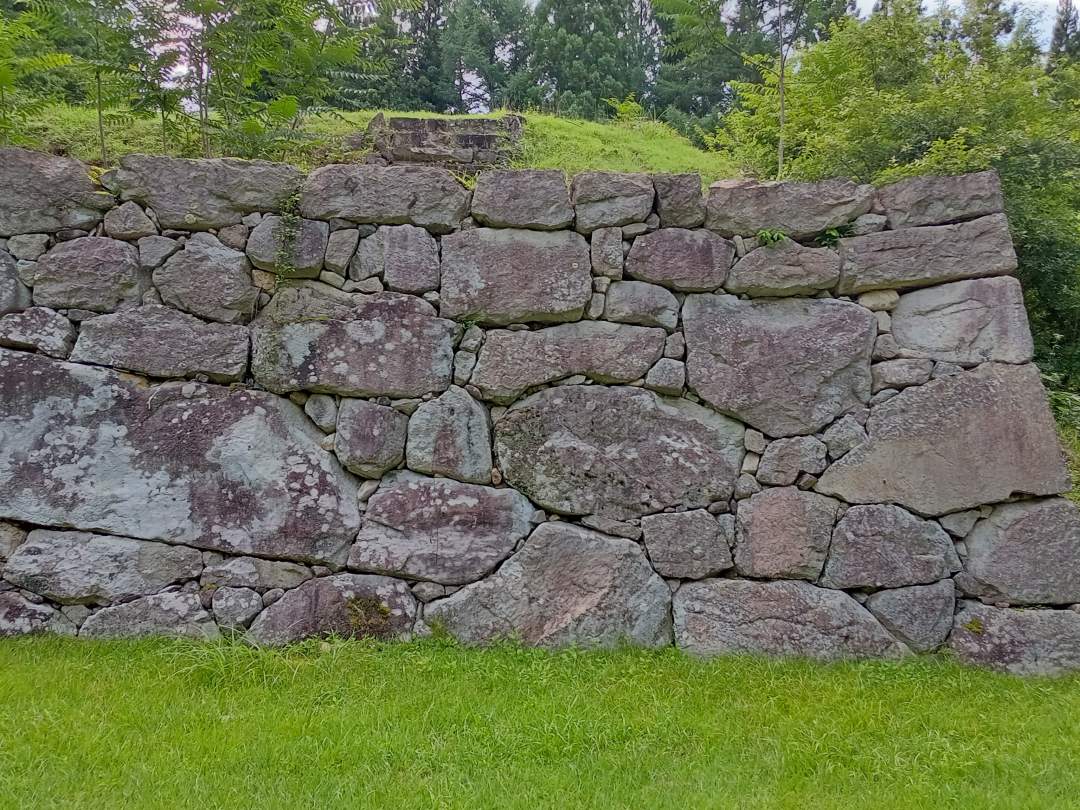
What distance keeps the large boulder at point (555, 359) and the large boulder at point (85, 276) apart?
195cm

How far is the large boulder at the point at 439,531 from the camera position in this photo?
12.0 ft

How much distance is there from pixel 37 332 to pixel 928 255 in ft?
15.5

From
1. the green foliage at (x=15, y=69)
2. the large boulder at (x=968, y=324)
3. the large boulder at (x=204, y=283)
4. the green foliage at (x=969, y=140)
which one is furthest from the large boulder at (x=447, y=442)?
the green foliage at (x=969, y=140)

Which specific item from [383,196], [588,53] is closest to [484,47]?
[588,53]

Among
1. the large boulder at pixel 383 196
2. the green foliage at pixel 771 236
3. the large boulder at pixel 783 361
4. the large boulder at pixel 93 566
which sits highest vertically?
the large boulder at pixel 383 196

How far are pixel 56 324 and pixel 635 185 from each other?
316 centimetres

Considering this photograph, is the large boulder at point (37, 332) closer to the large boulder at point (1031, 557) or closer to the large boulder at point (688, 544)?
the large boulder at point (688, 544)

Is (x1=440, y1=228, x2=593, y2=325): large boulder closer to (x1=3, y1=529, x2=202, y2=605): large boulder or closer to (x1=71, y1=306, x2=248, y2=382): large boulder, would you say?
(x1=71, y1=306, x2=248, y2=382): large boulder

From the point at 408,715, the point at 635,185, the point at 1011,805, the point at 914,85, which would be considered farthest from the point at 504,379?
the point at 914,85

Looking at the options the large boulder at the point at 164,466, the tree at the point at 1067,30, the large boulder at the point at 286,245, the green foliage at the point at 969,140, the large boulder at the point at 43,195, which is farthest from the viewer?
the tree at the point at 1067,30

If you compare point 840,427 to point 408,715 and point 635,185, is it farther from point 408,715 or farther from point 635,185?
point 408,715

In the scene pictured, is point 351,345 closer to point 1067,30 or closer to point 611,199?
point 611,199

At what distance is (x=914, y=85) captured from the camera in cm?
604

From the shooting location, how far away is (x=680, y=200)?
381 centimetres
